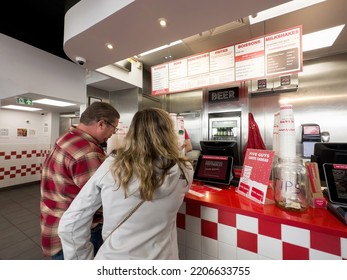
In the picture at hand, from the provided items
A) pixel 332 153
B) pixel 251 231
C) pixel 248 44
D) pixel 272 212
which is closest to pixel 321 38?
pixel 248 44

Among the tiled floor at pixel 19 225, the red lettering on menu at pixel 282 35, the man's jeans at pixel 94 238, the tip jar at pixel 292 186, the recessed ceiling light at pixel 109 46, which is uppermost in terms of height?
the recessed ceiling light at pixel 109 46

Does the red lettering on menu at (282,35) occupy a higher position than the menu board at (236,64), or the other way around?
the red lettering on menu at (282,35)

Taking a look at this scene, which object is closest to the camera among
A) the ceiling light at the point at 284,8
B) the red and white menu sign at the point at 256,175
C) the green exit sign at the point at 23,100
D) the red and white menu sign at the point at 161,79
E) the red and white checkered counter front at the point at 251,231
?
the red and white checkered counter front at the point at 251,231

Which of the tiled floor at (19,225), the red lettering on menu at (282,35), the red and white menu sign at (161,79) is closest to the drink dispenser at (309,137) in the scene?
the red lettering on menu at (282,35)

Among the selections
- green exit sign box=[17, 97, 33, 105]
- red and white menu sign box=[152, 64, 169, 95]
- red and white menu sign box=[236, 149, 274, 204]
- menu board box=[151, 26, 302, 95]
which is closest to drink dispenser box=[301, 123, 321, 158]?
menu board box=[151, 26, 302, 95]

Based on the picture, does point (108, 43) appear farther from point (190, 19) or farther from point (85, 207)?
point (85, 207)

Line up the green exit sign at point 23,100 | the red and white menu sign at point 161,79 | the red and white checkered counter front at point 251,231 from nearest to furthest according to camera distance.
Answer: the red and white checkered counter front at point 251,231 < the red and white menu sign at point 161,79 < the green exit sign at point 23,100

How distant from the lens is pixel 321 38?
2.56m

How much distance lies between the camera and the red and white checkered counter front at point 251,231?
3.09ft

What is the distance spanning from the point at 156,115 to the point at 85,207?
1.95 feet

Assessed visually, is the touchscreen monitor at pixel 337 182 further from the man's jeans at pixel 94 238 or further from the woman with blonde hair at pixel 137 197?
the man's jeans at pixel 94 238

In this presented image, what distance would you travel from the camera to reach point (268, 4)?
4.78 ft

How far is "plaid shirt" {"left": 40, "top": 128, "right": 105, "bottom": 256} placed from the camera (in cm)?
114

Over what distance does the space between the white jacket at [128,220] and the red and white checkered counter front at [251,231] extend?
42 cm
